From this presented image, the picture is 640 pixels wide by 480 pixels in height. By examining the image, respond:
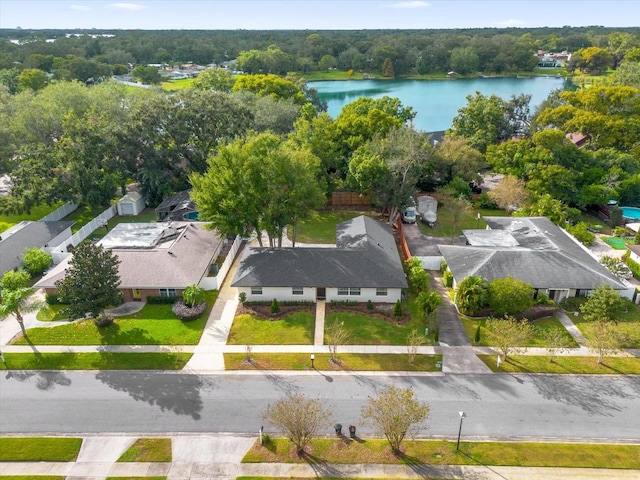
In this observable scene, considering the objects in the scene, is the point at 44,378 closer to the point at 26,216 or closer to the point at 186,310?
the point at 186,310

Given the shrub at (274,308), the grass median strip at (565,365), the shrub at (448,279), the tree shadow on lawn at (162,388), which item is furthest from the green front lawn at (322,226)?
the grass median strip at (565,365)

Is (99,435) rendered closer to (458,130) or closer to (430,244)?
(430,244)

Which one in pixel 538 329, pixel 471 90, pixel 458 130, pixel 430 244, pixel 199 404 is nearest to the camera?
pixel 199 404

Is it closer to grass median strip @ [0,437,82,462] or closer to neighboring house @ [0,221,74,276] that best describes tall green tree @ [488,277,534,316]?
grass median strip @ [0,437,82,462]

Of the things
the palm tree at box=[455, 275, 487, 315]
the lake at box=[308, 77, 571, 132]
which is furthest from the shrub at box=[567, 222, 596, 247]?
the lake at box=[308, 77, 571, 132]

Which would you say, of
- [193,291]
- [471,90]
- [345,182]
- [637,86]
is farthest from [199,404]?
[471,90]

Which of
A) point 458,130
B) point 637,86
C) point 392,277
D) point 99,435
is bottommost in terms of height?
point 99,435

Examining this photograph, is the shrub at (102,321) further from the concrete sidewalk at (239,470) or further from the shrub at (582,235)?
the shrub at (582,235)
